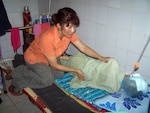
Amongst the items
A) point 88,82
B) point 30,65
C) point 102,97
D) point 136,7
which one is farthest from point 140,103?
point 30,65

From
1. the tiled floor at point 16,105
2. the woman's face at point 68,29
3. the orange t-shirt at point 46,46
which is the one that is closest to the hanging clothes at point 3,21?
the orange t-shirt at point 46,46

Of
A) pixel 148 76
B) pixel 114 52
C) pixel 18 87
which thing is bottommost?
pixel 18 87

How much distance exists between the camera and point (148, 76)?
1.46 m

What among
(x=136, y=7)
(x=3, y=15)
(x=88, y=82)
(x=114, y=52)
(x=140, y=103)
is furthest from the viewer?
(x=3, y=15)

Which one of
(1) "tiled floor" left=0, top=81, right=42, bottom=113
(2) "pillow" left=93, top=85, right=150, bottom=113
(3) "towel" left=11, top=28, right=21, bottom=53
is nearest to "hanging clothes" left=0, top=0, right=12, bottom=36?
(3) "towel" left=11, top=28, right=21, bottom=53

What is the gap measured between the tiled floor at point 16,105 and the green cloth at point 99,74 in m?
0.58

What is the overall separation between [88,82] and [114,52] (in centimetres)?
41

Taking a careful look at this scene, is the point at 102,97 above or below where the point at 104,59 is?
below

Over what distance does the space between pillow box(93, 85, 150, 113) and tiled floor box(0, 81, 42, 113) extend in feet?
2.46

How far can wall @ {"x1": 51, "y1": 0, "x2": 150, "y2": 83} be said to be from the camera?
141cm

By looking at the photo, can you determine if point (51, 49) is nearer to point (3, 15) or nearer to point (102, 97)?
point (102, 97)

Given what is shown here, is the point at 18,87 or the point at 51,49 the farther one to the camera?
the point at 18,87

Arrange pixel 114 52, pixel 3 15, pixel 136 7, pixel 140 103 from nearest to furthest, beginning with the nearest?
pixel 140 103 → pixel 136 7 → pixel 114 52 → pixel 3 15

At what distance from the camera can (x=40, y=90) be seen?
4.78 feet
